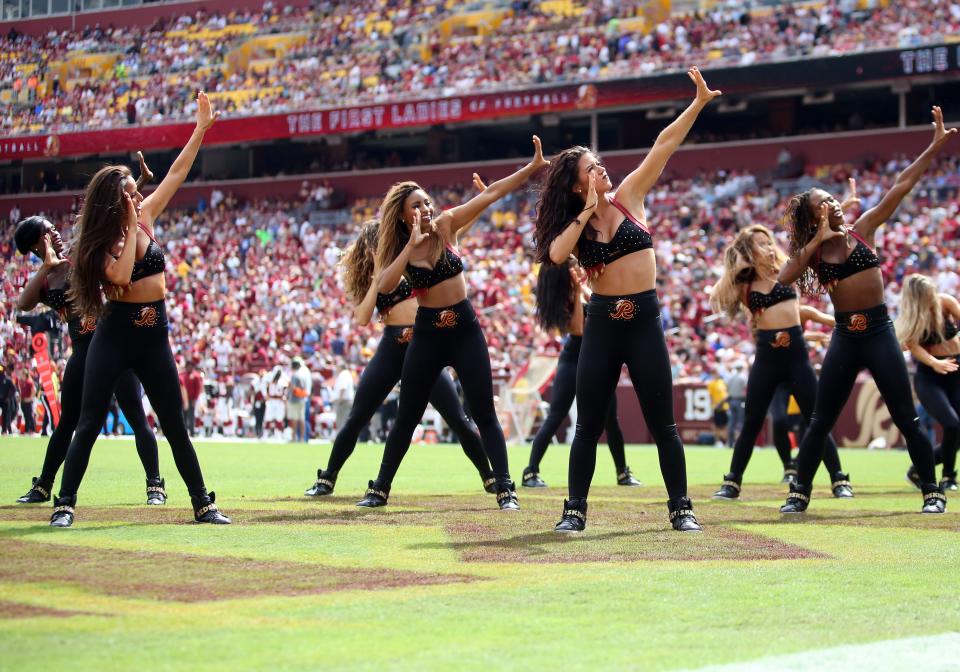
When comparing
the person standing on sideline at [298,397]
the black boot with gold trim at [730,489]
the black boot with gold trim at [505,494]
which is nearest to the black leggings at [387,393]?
the black boot with gold trim at [505,494]

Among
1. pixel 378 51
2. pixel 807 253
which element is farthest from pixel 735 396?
pixel 378 51

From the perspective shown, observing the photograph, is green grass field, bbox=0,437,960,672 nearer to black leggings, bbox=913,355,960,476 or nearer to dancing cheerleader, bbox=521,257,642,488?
black leggings, bbox=913,355,960,476

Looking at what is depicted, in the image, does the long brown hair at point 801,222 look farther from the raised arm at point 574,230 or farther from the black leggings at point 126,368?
the black leggings at point 126,368

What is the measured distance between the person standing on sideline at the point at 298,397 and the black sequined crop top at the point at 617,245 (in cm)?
2120

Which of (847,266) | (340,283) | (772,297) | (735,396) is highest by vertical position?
(340,283)

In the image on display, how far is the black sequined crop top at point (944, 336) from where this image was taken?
12688 mm

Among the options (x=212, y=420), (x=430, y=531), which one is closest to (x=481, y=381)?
(x=430, y=531)

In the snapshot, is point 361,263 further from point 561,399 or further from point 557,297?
point 561,399

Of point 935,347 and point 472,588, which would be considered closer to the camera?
point 472,588

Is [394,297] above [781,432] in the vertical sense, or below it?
above

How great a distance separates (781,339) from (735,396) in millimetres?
14076

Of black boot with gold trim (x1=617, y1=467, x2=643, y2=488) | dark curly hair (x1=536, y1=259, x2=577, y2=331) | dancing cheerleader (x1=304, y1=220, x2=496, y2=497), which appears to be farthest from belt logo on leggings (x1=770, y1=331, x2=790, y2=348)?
dancing cheerleader (x1=304, y1=220, x2=496, y2=497)

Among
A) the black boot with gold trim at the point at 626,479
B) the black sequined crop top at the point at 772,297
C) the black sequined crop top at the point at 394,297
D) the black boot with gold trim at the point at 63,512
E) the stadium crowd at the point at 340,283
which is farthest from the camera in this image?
the stadium crowd at the point at 340,283

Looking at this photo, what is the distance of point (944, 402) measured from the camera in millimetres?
12477
